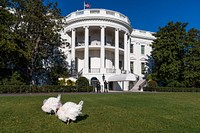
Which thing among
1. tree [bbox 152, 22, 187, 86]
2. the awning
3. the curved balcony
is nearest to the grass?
the awning

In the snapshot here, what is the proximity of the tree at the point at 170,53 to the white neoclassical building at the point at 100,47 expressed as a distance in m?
5.01

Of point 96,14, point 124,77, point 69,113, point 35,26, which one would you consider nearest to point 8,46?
point 35,26

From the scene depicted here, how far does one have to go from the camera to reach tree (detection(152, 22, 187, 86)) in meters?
36.7

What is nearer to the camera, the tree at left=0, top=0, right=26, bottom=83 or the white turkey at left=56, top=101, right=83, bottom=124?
the white turkey at left=56, top=101, right=83, bottom=124

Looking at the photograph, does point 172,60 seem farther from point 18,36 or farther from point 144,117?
point 144,117

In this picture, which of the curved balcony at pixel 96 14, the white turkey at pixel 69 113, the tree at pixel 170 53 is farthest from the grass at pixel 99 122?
the curved balcony at pixel 96 14

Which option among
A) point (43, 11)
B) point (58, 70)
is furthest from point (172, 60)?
point (43, 11)

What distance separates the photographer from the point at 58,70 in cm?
3359

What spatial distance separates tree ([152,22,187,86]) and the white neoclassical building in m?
5.01

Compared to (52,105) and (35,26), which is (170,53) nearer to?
(35,26)

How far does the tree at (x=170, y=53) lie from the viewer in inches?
1443

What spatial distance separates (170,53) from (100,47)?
12.0m

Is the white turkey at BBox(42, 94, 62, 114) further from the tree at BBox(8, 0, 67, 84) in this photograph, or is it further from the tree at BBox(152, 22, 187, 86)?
the tree at BBox(152, 22, 187, 86)

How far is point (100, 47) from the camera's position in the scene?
123 feet
